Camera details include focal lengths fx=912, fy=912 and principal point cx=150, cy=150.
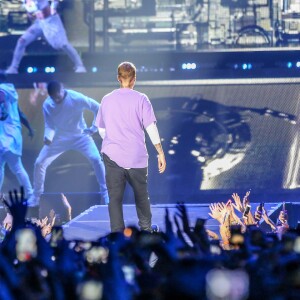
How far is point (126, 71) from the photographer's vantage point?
18.7 ft

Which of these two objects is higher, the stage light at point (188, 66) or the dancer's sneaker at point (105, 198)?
the stage light at point (188, 66)

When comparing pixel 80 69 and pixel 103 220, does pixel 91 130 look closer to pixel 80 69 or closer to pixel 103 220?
pixel 80 69

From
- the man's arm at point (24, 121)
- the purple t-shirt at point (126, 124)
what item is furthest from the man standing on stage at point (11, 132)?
the purple t-shirt at point (126, 124)

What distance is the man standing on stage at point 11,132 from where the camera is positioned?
10.6 metres

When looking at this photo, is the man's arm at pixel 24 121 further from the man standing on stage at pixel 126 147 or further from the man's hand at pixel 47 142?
the man standing on stage at pixel 126 147

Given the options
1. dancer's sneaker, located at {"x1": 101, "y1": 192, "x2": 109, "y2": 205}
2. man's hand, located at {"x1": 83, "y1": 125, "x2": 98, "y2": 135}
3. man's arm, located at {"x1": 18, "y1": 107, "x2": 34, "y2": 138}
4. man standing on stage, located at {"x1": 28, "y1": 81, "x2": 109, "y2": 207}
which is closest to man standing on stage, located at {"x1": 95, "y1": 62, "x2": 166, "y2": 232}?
man's hand, located at {"x1": 83, "y1": 125, "x2": 98, "y2": 135}

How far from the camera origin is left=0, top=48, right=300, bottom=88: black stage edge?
34.7 feet

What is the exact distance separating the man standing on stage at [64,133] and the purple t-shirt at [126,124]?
4.77m

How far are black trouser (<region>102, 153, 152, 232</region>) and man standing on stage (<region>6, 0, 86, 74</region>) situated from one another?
4.95 metres

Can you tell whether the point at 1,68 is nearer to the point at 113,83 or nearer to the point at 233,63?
the point at 113,83

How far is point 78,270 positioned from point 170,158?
26.8ft

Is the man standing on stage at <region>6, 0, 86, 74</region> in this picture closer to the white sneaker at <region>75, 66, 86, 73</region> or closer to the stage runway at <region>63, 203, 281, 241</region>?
the white sneaker at <region>75, 66, 86, 73</region>

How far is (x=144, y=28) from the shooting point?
10.6 metres

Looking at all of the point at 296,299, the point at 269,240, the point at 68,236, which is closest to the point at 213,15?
the point at 68,236
